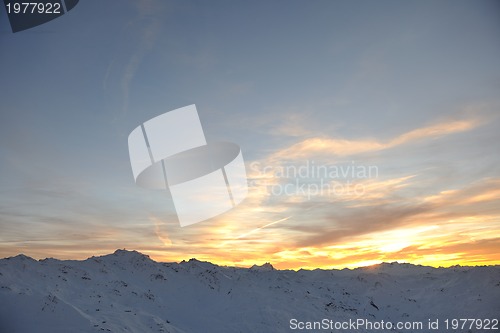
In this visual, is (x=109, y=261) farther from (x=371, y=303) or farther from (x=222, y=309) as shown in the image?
(x=371, y=303)

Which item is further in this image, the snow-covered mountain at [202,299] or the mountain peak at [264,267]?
the mountain peak at [264,267]

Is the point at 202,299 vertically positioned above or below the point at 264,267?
below

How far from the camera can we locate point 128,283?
55.8 metres

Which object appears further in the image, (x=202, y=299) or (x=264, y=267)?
(x=264, y=267)

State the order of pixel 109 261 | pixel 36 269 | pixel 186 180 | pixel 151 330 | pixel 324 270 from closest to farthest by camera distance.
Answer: pixel 186 180 < pixel 151 330 < pixel 36 269 < pixel 109 261 < pixel 324 270

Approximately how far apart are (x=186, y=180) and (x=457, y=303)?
8561cm

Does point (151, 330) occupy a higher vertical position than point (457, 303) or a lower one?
higher

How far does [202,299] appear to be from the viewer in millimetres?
59344

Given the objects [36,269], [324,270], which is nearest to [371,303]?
[324,270]

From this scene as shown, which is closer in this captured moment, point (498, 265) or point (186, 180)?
point (186, 180)

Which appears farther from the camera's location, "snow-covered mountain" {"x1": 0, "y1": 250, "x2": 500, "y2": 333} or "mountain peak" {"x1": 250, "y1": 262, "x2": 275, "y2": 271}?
"mountain peak" {"x1": 250, "y1": 262, "x2": 275, "y2": 271}

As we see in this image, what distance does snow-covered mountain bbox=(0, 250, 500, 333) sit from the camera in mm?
36625

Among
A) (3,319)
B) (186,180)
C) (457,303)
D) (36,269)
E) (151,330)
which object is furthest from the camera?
(457,303)

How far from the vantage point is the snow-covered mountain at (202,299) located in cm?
3662
